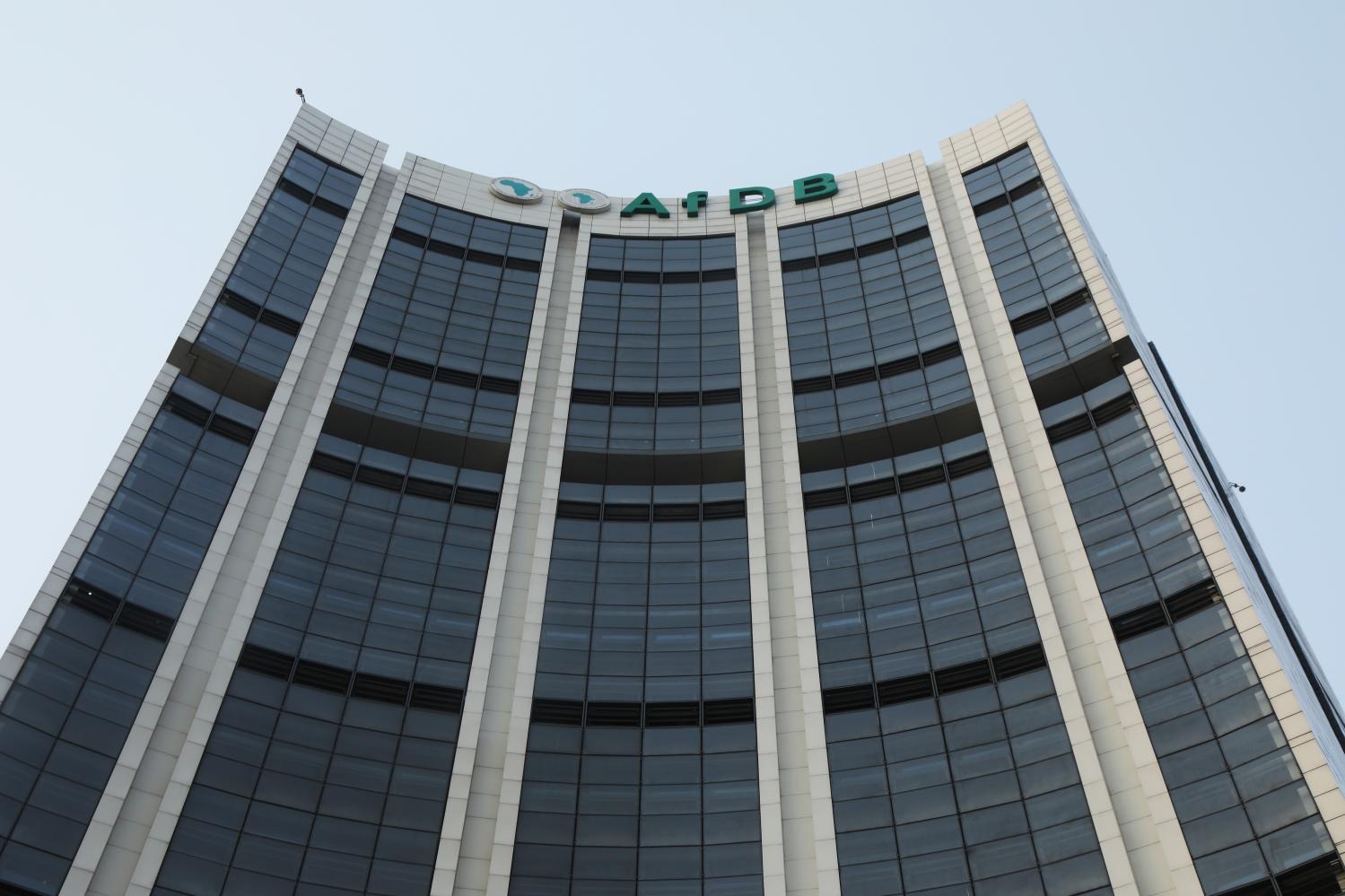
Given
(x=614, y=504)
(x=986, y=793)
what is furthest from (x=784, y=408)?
(x=986, y=793)

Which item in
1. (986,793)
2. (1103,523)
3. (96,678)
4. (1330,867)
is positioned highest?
(1103,523)

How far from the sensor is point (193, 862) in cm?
5347

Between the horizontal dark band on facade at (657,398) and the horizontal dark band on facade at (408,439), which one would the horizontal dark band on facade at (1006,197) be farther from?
the horizontal dark band on facade at (408,439)

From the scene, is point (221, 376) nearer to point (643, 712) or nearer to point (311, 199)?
point (311, 199)

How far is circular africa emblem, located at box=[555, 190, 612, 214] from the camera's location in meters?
91.0

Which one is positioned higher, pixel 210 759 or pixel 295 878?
pixel 210 759

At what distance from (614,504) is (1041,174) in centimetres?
3399

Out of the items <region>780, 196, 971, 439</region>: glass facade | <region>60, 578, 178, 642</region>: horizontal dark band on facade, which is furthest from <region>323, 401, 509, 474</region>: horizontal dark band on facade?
<region>780, 196, 971, 439</region>: glass facade

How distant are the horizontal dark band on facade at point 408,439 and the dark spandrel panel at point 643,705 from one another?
568cm

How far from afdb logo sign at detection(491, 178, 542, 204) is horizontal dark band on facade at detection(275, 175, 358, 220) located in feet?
36.4

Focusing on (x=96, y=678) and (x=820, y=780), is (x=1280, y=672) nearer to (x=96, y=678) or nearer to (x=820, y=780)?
(x=820, y=780)

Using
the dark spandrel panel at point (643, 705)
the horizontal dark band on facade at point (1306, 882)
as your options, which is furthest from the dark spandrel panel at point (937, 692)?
the horizontal dark band on facade at point (1306, 882)

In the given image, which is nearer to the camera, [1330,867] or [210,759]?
[1330,867]

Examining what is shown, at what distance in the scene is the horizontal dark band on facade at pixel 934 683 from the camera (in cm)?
6062
